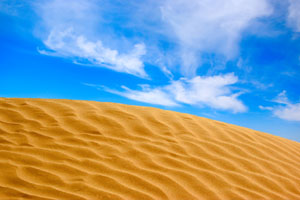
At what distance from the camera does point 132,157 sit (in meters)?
3.40

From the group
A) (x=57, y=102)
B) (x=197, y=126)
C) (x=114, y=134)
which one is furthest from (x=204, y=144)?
(x=57, y=102)

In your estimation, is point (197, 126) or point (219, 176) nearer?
point (219, 176)

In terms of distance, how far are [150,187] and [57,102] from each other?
339 cm

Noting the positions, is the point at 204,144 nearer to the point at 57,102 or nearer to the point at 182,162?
the point at 182,162

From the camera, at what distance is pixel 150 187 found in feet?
9.21

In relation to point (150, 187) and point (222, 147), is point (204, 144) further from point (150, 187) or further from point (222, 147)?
point (150, 187)

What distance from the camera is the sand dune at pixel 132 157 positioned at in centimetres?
279

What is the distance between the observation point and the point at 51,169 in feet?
10.00

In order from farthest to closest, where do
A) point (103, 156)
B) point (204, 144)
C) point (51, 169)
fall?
point (204, 144), point (103, 156), point (51, 169)

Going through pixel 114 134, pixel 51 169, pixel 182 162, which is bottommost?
pixel 51 169

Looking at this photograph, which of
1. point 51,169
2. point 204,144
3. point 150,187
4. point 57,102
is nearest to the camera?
point 150,187

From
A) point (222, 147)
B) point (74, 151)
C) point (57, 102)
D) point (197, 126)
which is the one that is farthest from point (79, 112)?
point (222, 147)

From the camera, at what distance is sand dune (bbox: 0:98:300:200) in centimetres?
279

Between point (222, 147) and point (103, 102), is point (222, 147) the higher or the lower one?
the lower one
